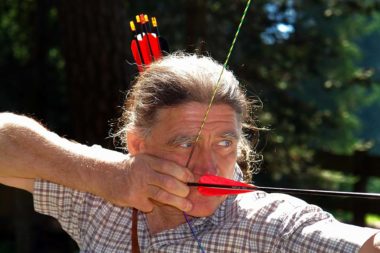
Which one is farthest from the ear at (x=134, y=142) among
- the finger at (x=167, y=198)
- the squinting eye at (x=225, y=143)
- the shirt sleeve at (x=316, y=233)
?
the shirt sleeve at (x=316, y=233)

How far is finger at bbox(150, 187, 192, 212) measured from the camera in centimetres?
145

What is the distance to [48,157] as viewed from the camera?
1878mm

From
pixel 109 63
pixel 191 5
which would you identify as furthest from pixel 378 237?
pixel 191 5

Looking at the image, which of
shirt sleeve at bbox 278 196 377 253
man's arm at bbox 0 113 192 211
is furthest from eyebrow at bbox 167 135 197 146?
shirt sleeve at bbox 278 196 377 253

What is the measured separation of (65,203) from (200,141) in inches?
22.2

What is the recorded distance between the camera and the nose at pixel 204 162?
1.59m

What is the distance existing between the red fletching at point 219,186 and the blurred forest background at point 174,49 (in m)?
2.04

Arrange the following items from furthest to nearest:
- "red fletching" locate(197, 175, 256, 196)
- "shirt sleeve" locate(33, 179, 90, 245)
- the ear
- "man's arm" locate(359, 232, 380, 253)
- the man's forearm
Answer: "shirt sleeve" locate(33, 179, 90, 245) < the ear < the man's forearm < "red fletching" locate(197, 175, 256, 196) < "man's arm" locate(359, 232, 380, 253)

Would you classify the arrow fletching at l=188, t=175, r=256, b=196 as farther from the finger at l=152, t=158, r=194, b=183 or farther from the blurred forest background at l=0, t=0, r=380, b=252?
the blurred forest background at l=0, t=0, r=380, b=252

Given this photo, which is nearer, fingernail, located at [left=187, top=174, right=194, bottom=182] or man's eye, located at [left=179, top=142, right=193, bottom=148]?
fingernail, located at [left=187, top=174, right=194, bottom=182]

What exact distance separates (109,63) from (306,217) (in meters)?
2.27

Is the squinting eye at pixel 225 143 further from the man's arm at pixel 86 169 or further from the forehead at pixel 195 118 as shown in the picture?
the man's arm at pixel 86 169

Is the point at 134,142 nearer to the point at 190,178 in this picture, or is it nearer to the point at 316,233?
the point at 190,178

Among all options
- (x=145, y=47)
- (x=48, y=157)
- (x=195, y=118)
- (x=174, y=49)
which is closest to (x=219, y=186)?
(x=195, y=118)
